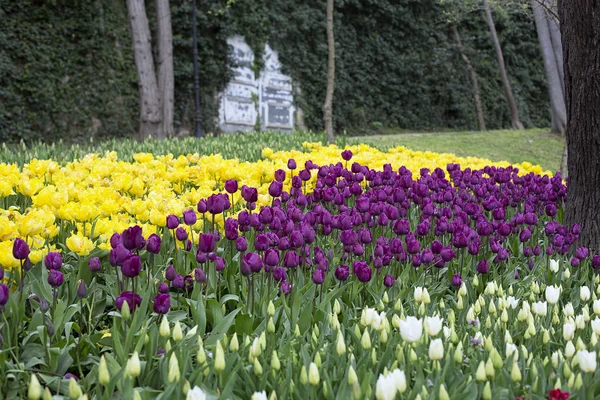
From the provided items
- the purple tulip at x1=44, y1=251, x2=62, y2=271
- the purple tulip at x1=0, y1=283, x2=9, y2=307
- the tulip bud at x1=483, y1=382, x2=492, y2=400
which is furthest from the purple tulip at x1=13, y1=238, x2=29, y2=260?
the tulip bud at x1=483, y1=382, x2=492, y2=400

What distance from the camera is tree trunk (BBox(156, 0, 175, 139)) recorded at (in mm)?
13781

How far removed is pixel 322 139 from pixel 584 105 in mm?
6751

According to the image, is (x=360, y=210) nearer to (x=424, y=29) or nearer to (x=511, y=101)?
(x=511, y=101)

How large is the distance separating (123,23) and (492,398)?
16.2 metres

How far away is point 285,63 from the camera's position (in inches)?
768

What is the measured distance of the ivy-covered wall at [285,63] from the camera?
14422mm

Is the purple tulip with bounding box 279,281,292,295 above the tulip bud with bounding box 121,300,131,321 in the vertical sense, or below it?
below

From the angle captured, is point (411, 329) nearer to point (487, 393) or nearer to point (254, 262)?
point (487, 393)

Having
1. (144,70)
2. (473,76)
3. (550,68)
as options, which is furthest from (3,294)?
(473,76)

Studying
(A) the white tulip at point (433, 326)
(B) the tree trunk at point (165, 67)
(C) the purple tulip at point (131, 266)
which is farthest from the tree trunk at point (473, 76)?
(C) the purple tulip at point (131, 266)

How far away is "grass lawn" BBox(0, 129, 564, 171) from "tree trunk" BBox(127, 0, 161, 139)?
116 centimetres

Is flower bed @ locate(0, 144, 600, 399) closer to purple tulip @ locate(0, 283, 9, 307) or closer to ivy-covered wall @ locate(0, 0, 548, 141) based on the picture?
purple tulip @ locate(0, 283, 9, 307)

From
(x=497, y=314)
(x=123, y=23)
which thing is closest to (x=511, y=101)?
(x=123, y=23)

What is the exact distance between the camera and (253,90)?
1867 cm
